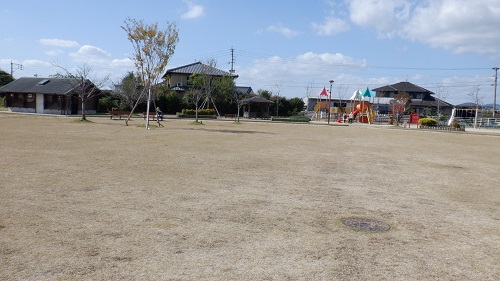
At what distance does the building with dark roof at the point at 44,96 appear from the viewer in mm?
43969

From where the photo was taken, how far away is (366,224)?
5605mm

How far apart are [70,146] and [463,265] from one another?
1192 centimetres

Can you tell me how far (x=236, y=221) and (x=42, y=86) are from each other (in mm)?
45821

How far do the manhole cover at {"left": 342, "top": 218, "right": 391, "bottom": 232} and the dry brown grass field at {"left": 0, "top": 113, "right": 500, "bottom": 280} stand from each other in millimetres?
153

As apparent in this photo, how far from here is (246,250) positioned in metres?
4.43

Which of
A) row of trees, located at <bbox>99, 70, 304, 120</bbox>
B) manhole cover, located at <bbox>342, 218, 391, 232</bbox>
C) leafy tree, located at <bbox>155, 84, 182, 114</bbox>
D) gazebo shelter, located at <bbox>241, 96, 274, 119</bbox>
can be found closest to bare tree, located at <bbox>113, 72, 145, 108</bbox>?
row of trees, located at <bbox>99, 70, 304, 120</bbox>

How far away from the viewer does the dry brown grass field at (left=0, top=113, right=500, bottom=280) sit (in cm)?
396

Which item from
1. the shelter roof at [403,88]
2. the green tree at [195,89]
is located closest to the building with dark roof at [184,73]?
the green tree at [195,89]

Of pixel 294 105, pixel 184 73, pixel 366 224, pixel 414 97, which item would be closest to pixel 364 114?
pixel 294 105

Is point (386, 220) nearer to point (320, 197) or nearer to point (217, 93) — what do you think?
point (320, 197)

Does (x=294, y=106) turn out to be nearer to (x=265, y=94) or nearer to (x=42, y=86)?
(x=265, y=94)

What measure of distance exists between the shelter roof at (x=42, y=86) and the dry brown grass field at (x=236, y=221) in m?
36.0

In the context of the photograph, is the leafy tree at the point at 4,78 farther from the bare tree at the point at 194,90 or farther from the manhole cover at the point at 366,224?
the manhole cover at the point at 366,224

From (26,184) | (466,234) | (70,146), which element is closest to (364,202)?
(466,234)
